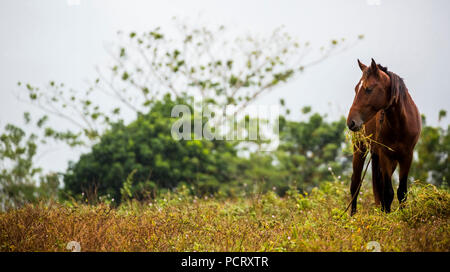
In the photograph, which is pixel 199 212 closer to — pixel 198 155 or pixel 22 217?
pixel 22 217

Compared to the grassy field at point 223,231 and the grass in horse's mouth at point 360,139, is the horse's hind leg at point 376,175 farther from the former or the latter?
the grassy field at point 223,231

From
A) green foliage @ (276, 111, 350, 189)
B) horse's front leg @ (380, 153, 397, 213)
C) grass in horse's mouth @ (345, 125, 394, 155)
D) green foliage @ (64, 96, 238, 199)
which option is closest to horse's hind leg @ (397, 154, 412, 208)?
horse's front leg @ (380, 153, 397, 213)

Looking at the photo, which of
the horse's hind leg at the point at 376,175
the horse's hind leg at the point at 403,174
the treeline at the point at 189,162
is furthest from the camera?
the treeline at the point at 189,162

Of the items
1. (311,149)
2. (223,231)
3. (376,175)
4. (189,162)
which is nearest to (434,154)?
(311,149)

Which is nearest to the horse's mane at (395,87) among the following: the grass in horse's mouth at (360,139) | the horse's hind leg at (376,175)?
the grass in horse's mouth at (360,139)

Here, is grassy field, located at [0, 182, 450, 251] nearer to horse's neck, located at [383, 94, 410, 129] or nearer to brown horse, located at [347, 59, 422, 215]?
brown horse, located at [347, 59, 422, 215]

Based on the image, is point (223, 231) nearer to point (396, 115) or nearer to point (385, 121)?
point (385, 121)

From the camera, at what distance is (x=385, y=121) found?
5195mm

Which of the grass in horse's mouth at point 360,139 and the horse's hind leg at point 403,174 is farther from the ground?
the grass in horse's mouth at point 360,139

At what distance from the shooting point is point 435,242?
13.6 ft

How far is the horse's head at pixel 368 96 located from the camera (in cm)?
463

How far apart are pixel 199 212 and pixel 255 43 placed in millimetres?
13601

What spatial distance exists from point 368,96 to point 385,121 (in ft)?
2.25
